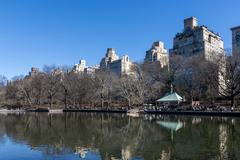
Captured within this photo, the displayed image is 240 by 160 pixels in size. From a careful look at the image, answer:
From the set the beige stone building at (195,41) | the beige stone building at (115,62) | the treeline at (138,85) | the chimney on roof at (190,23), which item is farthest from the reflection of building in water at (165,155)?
the beige stone building at (115,62)

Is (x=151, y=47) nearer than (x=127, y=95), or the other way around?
(x=127, y=95)

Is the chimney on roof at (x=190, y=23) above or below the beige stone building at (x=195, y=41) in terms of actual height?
above

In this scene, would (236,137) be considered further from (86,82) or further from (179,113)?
(86,82)

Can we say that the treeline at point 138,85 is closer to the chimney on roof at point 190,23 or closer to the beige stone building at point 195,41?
the beige stone building at point 195,41

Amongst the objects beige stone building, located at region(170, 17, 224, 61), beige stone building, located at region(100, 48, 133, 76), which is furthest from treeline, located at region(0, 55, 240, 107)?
beige stone building, located at region(100, 48, 133, 76)

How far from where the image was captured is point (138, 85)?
61.2 m

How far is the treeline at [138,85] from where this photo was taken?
49.3m

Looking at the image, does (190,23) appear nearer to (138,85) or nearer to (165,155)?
(138,85)

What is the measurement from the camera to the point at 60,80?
2958 inches

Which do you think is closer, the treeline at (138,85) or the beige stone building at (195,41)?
the treeline at (138,85)

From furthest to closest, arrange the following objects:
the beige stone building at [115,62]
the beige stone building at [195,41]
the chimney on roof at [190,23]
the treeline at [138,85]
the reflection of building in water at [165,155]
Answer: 1. the beige stone building at [115,62]
2. the chimney on roof at [190,23]
3. the beige stone building at [195,41]
4. the treeline at [138,85]
5. the reflection of building in water at [165,155]

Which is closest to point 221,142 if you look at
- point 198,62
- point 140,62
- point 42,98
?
point 198,62

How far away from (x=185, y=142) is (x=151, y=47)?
114987 millimetres

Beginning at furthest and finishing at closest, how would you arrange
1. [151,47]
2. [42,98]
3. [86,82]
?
[151,47]
[42,98]
[86,82]
